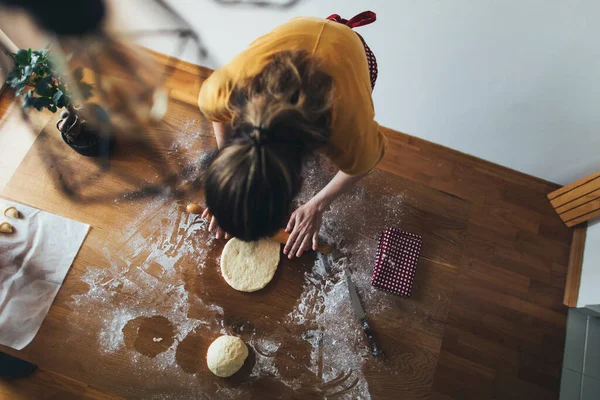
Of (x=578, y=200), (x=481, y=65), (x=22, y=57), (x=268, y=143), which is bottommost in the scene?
(x=268, y=143)

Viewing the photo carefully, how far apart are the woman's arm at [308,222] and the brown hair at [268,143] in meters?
0.32

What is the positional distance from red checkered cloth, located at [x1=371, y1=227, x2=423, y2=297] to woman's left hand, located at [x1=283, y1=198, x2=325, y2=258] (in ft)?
0.60

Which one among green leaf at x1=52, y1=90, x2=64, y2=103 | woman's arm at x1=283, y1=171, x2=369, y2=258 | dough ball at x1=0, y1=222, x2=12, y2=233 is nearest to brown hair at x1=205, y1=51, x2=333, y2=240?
woman's arm at x1=283, y1=171, x2=369, y2=258

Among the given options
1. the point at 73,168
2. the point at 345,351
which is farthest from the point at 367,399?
the point at 73,168

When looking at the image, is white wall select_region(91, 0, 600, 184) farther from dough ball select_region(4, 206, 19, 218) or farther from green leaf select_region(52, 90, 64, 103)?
dough ball select_region(4, 206, 19, 218)

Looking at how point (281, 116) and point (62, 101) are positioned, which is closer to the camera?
point (281, 116)

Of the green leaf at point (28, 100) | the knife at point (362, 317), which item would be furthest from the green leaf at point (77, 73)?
the knife at point (362, 317)

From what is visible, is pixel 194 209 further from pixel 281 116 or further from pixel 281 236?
pixel 281 116

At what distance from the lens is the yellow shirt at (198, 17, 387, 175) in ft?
2.09

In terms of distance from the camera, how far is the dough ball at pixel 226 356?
0.89 metres

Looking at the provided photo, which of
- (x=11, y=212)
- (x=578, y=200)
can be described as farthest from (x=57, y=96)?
(x=578, y=200)

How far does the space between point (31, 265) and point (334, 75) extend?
0.90m

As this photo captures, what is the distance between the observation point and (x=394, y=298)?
1039 millimetres

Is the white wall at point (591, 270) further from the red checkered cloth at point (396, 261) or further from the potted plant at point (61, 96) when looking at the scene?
the potted plant at point (61, 96)
